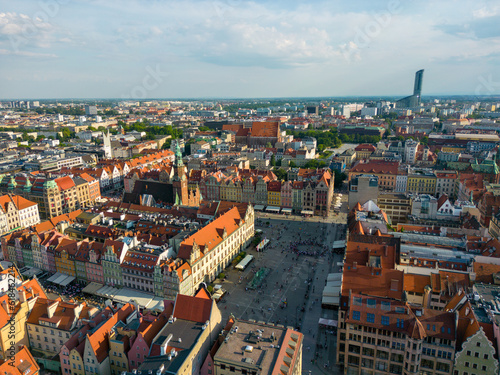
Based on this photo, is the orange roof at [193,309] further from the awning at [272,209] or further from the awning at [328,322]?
the awning at [272,209]

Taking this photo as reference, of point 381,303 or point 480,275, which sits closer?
point 381,303

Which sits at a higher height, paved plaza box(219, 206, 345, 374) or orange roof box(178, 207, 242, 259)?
orange roof box(178, 207, 242, 259)

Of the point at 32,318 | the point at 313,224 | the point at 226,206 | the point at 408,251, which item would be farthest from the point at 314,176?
the point at 32,318

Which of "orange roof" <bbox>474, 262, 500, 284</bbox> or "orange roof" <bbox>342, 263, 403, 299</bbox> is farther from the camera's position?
"orange roof" <bbox>474, 262, 500, 284</bbox>

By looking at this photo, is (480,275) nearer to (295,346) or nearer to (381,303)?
(381,303)

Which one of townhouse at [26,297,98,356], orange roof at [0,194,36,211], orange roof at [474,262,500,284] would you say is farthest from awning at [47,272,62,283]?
orange roof at [474,262,500,284]

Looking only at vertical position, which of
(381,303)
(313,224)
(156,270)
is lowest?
(313,224)

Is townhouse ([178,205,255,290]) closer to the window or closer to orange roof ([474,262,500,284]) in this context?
the window

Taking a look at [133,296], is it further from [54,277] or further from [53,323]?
[54,277]
